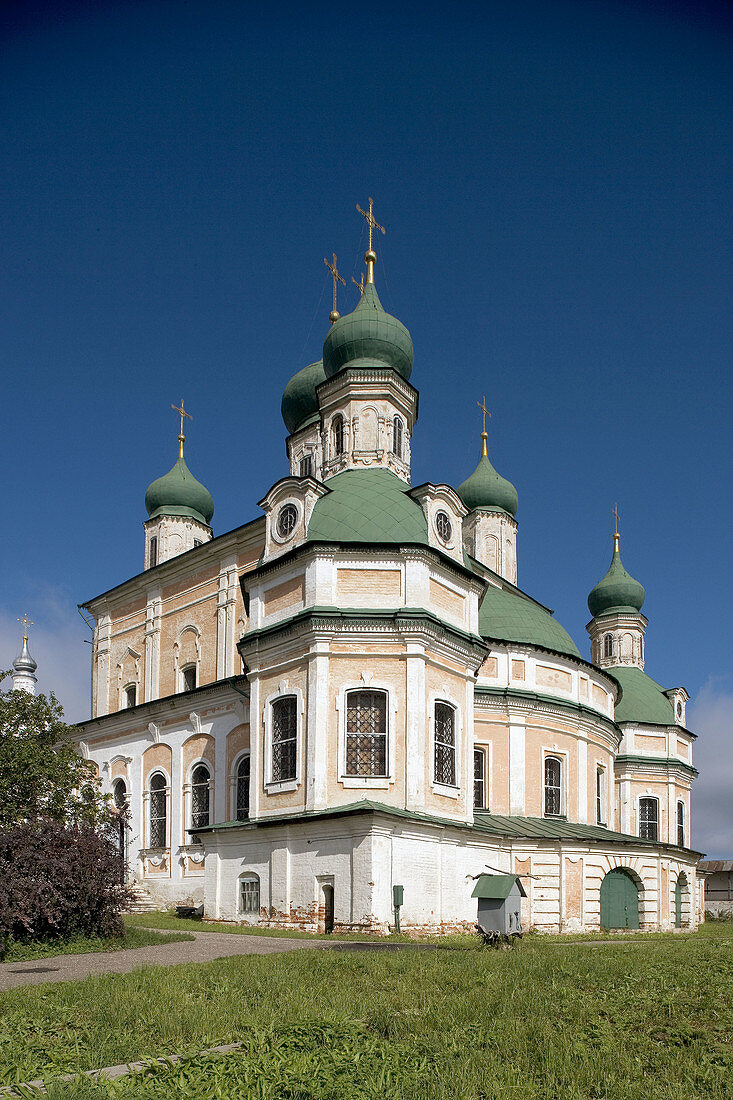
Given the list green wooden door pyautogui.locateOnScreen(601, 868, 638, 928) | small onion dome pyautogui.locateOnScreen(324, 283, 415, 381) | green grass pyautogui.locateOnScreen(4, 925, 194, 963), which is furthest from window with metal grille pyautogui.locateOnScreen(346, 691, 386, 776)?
small onion dome pyautogui.locateOnScreen(324, 283, 415, 381)

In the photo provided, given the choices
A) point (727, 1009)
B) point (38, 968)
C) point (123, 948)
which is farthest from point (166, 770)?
point (727, 1009)

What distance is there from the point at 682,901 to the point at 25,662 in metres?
47.1

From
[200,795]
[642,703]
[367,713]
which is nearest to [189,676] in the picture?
[200,795]

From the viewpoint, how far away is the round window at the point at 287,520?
73.7ft

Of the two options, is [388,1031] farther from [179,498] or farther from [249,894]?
[179,498]

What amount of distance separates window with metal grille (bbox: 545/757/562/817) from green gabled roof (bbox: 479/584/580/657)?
10.7 feet

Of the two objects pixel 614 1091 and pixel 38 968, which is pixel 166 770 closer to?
pixel 38 968

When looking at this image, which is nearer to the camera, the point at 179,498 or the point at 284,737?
the point at 284,737

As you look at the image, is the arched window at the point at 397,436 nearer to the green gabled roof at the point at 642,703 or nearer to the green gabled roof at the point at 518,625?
the green gabled roof at the point at 518,625

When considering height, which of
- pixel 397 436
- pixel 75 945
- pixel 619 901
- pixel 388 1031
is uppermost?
pixel 397 436

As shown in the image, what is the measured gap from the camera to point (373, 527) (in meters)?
21.7

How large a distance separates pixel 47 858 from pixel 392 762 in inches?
298

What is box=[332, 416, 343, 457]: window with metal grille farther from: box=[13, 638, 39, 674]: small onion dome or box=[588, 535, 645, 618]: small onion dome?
box=[13, 638, 39, 674]: small onion dome

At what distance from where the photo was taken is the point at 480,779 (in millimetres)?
26281
